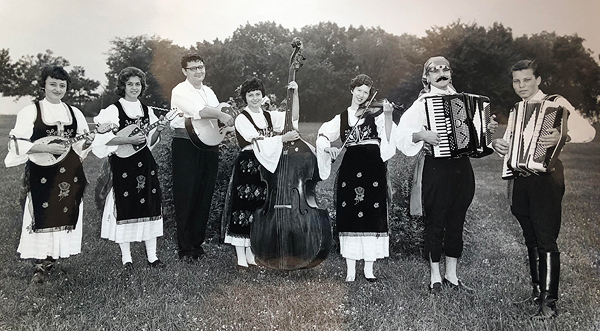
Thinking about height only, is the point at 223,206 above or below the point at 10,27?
below

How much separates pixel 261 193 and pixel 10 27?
88.3 inches

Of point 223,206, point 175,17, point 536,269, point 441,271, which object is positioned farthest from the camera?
point 223,206

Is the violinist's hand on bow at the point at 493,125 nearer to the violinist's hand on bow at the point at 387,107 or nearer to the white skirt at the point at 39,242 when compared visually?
the violinist's hand on bow at the point at 387,107

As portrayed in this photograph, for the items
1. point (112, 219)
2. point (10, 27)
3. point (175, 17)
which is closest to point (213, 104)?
point (175, 17)

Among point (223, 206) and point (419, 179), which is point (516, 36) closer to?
point (419, 179)

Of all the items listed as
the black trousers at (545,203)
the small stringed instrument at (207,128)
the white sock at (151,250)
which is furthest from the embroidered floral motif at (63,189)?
the black trousers at (545,203)

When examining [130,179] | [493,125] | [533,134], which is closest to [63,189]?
[130,179]

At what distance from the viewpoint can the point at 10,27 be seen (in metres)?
3.50

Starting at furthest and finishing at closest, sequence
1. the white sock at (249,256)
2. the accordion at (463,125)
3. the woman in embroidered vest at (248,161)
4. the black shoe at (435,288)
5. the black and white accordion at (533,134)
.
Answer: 1. the white sock at (249,256)
2. the woman in embroidered vest at (248,161)
3. the black shoe at (435,288)
4. the accordion at (463,125)
5. the black and white accordion at (533,134)

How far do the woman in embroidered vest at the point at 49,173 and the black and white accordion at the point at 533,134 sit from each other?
289cm

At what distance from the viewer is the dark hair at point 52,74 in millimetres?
3338

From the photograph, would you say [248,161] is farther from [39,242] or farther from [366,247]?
[39,242]

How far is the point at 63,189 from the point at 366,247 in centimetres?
220

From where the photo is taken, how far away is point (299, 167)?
3285 millimetres
